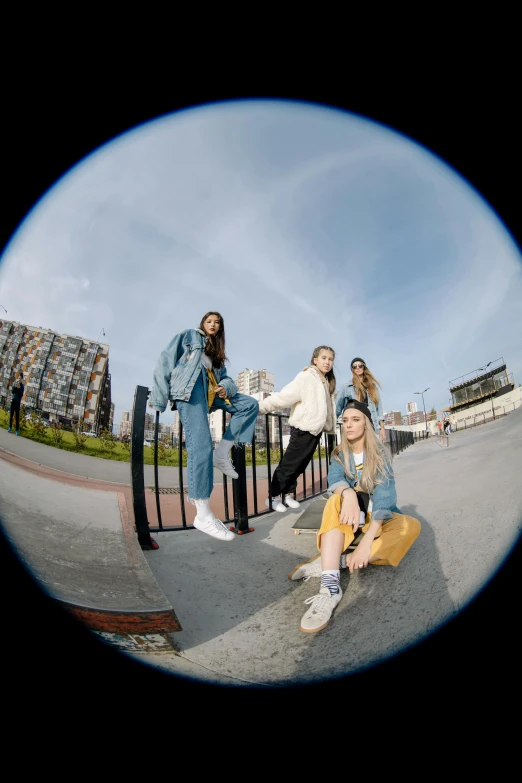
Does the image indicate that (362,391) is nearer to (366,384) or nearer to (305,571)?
(366,384)

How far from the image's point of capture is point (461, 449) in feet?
4.36

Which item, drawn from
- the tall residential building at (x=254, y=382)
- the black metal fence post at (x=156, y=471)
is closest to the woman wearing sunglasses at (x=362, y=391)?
the tall residential building at (x=254, y=382)

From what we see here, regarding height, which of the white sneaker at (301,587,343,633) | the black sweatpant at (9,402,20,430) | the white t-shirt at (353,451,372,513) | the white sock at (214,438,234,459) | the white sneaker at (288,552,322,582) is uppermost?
the black sweatpant at (9,402,20,430)

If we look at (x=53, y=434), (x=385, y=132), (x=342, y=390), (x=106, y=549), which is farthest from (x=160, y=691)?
(x=385, y=132)

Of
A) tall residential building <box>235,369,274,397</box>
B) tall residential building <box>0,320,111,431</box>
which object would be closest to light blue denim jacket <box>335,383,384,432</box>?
tall residential building <box>235,369,274,397</box>

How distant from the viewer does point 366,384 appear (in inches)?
44.9

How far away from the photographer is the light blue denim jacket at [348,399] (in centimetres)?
115

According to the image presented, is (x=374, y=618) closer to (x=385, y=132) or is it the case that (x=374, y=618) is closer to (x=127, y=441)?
(x=127, y=441)

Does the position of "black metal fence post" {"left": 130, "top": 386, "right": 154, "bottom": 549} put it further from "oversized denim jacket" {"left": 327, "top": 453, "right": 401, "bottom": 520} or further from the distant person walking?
"oversized denim jacket" {"left": 327, "top": 453, "right": 401, "bottom": 520}

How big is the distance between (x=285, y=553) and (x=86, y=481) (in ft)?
2.09

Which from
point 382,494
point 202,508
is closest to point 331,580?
point 382,494

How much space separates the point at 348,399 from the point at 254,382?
1.10ft

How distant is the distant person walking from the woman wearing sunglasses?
3.28 feet

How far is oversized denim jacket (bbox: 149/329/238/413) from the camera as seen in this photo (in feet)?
3.20
